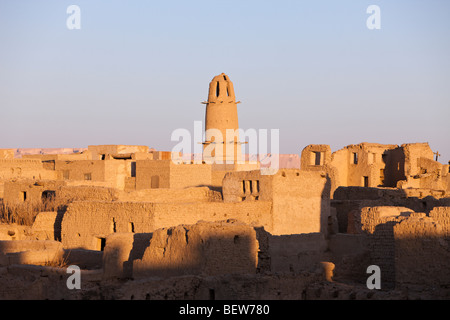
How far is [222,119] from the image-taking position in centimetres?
4600

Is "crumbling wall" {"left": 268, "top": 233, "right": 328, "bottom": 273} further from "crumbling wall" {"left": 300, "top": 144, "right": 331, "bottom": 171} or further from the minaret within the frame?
the minaret

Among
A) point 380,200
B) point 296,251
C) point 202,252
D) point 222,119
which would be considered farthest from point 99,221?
point 222,119

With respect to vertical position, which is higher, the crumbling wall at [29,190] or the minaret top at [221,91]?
the minaret top at [221,91]

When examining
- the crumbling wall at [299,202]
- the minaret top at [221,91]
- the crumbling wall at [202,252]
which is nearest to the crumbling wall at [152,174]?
the minaret top at [221,91]

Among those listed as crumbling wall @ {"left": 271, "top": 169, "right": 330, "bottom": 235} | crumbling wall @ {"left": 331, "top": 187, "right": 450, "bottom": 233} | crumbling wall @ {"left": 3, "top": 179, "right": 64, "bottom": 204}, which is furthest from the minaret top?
crumbling wall @ {"left": 271, "top": 169, "right": 330, "bottom": 235}

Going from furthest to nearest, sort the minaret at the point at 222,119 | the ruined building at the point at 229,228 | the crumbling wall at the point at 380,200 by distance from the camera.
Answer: the minaret at the point at 222,119 → the crumbling wall at the point at 380,200 → the ruined building at the point at 229,228

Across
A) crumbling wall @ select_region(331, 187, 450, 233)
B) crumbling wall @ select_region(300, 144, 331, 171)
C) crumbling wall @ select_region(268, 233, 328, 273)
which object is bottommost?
crumbling wall @ select_region(268, 233, 328, 273)

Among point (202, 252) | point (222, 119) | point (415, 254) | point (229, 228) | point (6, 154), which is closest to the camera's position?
point (415, 254)

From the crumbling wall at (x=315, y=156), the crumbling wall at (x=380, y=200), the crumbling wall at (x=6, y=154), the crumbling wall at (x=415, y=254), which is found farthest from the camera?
the crumbling wall at (x=6, y=154)

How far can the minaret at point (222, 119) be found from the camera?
45.8 metres

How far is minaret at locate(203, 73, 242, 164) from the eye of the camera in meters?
45.8

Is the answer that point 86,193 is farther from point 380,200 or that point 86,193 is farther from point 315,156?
point 315,156

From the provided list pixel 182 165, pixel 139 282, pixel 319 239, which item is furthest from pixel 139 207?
pixel 182 165

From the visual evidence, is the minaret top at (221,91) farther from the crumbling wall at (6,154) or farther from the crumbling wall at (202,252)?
the crumbling wall at (202,252)
